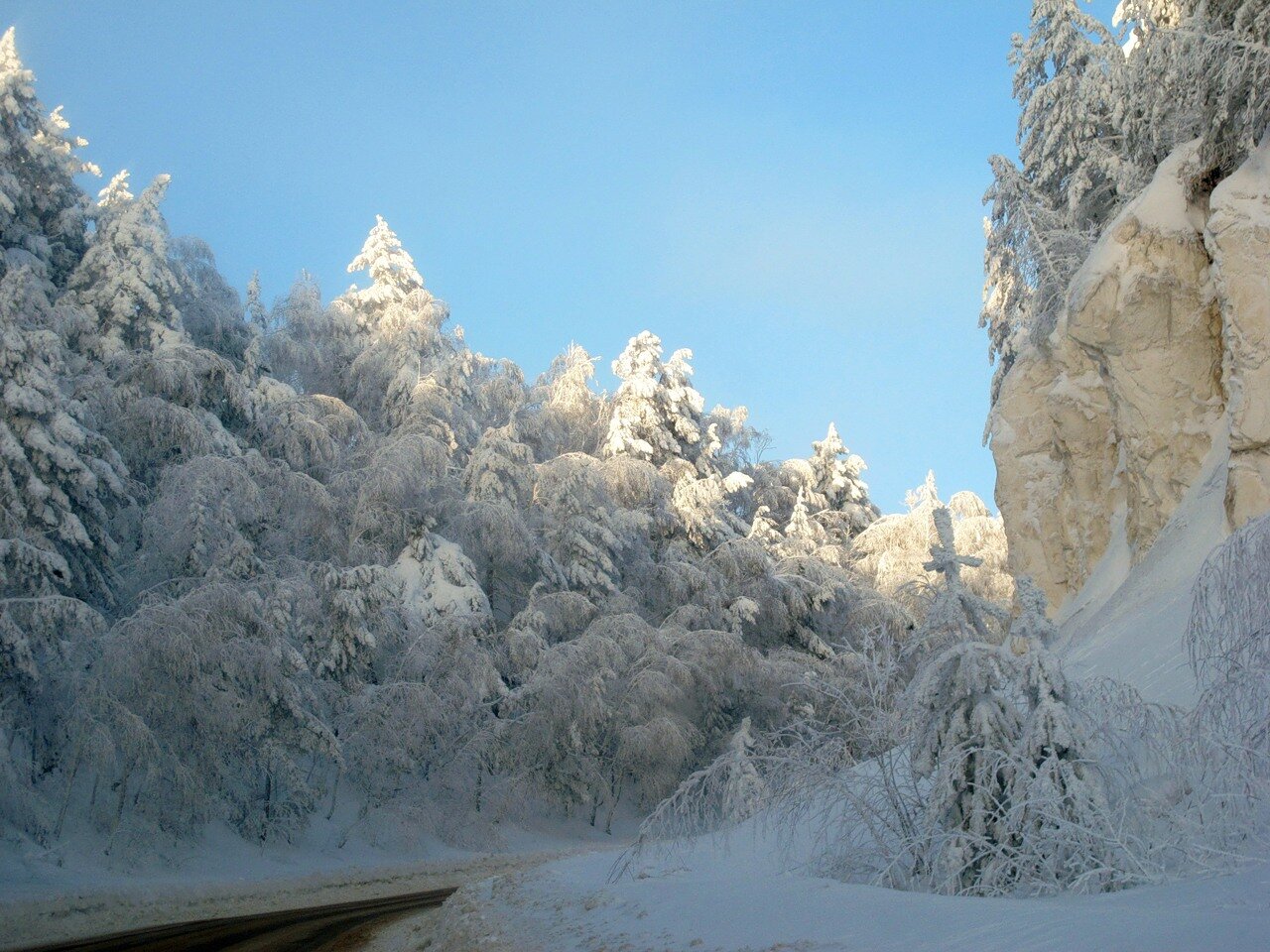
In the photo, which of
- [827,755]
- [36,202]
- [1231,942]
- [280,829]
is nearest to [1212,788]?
[1231,942]

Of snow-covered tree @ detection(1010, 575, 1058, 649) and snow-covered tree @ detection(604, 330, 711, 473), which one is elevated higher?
snow-covered tree @ detection(604, 330, 711, 473)

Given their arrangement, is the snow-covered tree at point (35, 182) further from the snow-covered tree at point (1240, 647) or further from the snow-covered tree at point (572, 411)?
the snow-covered tree at point (1240, 647)

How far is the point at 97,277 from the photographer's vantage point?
2420 centimetres

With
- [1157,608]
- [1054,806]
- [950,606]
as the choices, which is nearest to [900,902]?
[1054,806]

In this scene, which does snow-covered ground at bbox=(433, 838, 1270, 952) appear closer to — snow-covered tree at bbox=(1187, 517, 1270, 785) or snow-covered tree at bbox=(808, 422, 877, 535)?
snow-covered tree at bbox=(1187, 517, 1270, 785)

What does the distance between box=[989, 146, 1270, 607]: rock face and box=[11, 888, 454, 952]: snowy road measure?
36.5ft

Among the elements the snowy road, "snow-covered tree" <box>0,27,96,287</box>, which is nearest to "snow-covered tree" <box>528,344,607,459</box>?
"snow-covered tree" <box>0,27,96,287</box>

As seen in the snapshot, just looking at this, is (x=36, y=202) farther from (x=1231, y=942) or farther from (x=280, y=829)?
(x=1231, y=942)

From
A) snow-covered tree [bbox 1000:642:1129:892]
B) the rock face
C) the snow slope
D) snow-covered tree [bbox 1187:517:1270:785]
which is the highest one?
the rock face

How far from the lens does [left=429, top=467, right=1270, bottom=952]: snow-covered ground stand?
4621 millimetres

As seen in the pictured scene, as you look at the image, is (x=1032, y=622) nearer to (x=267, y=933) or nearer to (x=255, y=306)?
(x=267, y=933)

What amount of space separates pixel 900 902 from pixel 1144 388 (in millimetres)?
11832

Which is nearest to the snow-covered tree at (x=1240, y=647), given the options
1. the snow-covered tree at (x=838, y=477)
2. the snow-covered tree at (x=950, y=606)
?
the snow-covered tree at (x=950, y=606)

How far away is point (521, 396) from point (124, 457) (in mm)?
13785
